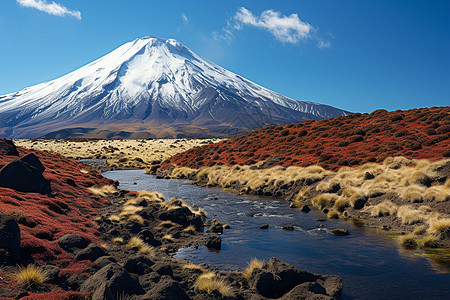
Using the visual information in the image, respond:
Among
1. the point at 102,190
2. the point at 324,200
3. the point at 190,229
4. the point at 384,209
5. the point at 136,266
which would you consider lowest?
the point at 102,190

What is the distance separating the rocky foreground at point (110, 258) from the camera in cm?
896

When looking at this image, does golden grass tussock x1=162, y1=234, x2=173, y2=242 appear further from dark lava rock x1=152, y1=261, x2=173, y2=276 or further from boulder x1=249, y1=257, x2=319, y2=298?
boulder x1=249, y1=257, x2=319, y2=298

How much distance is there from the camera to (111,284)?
27.9ft

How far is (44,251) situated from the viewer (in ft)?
38.3

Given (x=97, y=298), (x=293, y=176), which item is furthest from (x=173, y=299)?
(x=293, y=176)

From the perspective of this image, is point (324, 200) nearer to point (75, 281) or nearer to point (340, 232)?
point (340, 232)

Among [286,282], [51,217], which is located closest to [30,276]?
[286,282]

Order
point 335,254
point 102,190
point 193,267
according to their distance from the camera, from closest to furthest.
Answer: point 193,267
point 335,254
point 102,190

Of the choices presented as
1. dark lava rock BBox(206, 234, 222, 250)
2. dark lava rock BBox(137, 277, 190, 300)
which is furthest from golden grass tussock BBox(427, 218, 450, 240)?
dark lava rock BBox(137, 277, 190, 300)

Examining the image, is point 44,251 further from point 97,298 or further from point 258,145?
point 258,145

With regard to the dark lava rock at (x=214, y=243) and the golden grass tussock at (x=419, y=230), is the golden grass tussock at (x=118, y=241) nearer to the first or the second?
the dark lava rock at (x=214, y=243)

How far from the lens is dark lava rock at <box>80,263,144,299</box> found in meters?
8.29

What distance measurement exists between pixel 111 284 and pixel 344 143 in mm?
40717

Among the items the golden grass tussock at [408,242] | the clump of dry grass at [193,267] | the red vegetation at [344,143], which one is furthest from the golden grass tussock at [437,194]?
the clump of dry grass at [193,267]
